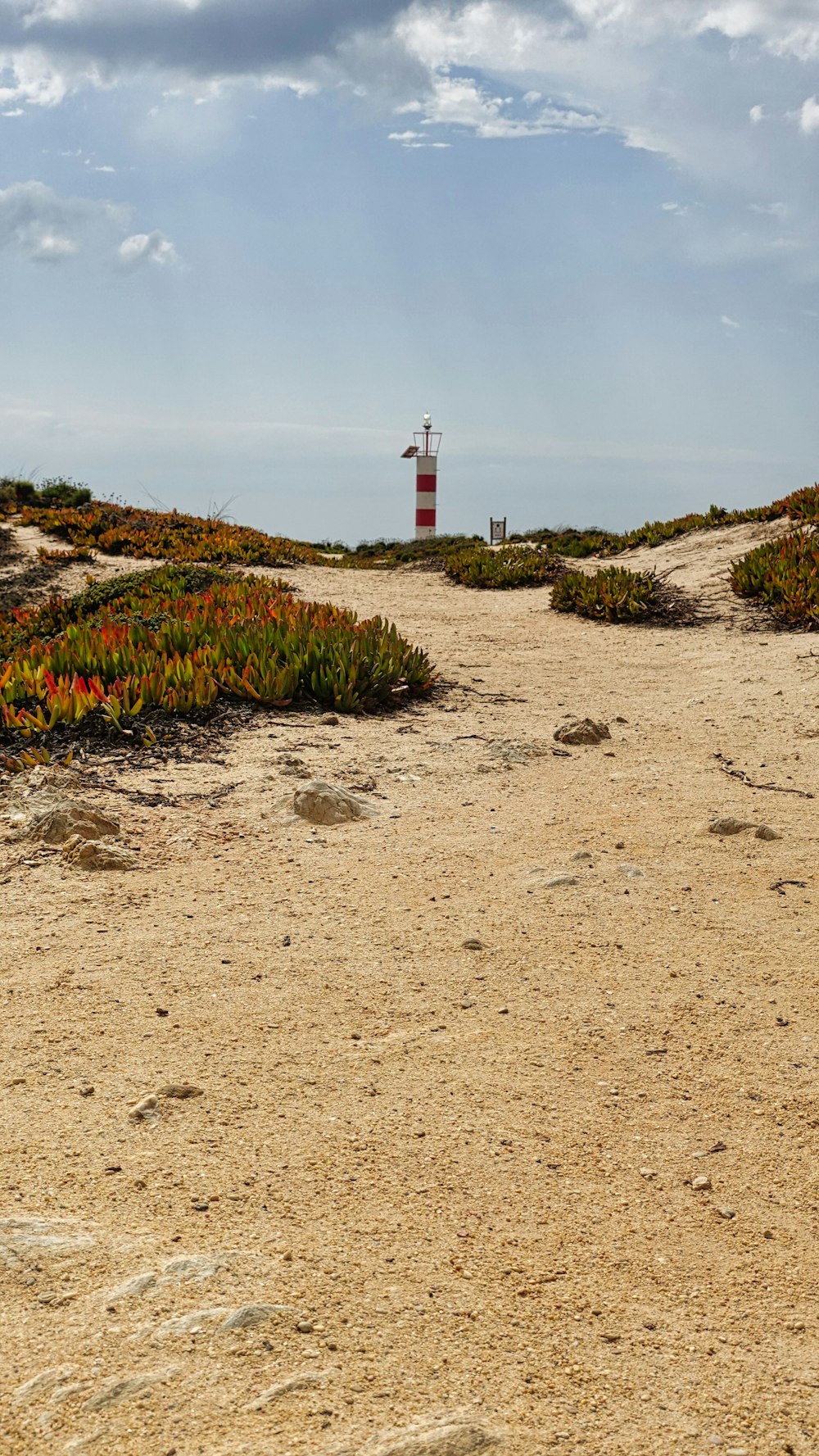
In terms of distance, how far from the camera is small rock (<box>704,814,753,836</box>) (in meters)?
5.37

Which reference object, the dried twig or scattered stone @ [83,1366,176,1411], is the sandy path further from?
the dried twig

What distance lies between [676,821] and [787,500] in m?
12.7

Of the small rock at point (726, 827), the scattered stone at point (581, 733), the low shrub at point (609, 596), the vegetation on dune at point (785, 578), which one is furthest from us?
the low shrub at point (609, 596)

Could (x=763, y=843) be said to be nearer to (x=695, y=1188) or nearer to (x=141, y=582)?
(x=695, y=1188)

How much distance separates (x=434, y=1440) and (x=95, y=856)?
3.42 m

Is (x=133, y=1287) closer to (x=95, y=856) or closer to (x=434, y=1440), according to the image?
(x=434, y=1440)

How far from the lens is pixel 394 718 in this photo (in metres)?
7.73

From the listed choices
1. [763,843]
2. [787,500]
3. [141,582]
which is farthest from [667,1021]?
[787,500]

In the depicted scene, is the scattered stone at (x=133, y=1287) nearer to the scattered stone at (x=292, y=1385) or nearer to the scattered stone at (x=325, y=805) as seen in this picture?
the scattered stone at (x=292, y=1385)

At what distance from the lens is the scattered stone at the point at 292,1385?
197 centimetres

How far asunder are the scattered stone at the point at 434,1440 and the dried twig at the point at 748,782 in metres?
4.67

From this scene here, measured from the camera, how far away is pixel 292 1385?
79.1 inches

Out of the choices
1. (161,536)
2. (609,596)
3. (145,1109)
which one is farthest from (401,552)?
(145,1109)

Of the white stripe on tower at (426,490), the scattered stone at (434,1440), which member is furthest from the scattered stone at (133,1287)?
the white stripe on tower at (426,490)
